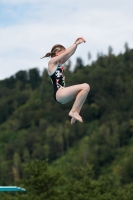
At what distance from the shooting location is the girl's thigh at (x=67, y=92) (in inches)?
610

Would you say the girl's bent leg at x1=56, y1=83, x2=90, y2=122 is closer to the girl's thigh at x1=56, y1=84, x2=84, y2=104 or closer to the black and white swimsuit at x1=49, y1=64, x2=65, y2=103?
the girl's thigh at x1=56, y1=84, x2=84, y2=104

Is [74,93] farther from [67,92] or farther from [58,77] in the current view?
[58,77]

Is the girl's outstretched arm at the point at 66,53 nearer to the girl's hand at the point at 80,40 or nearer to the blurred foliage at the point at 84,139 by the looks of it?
the girl's hand at the point at 80,40

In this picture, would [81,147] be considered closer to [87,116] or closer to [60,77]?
[87,116]

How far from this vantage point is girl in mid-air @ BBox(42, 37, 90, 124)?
610 inches

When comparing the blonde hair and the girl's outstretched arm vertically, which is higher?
the blonde hair

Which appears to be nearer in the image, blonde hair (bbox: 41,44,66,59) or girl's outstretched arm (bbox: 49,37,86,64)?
girl's outstretched arm (bbox: 49,37,86,64)

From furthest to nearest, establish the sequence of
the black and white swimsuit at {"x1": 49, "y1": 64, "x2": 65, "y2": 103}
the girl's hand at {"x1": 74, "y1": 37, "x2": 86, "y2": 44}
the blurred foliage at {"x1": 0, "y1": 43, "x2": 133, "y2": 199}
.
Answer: the blurred foliage at {"x1": 0, "y1": 43, "x2": 133, "y2": 199}, the black and white swimsuit at {"x1": 49, "y1": 64, "x2": 65, "y2": 103}, the girl's hand at {"x1": 74, "y1": 37, "x2": 86, "y2": 44}

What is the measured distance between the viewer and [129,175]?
141000mm

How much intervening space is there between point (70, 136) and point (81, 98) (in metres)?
168

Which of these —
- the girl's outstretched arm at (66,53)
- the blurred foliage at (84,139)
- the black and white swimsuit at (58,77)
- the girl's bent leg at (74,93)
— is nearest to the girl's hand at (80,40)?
the girl's outstretched arm at (66,53)

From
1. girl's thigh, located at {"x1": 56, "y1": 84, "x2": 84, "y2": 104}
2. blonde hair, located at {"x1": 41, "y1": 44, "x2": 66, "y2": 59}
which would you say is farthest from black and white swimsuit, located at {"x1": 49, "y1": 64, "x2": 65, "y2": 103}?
blonde hair, located at {"x1": 41, "y1": 44, "x2": 66, "y2": 59}

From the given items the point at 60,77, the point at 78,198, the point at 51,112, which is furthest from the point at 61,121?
the point at 60,77

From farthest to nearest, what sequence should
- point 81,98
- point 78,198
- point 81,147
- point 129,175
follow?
point 81,147 → point 129,175 → point 78,198 → point 81,98
